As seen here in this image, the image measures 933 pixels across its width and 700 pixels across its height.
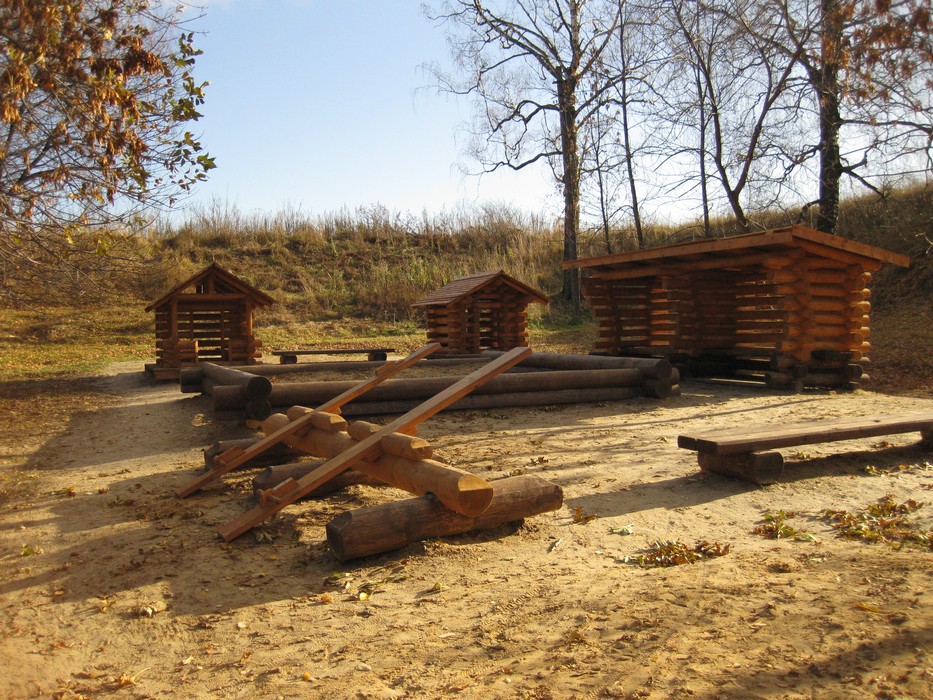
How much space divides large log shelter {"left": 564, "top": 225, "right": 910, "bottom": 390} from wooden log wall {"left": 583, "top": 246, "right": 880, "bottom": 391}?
0.06ft

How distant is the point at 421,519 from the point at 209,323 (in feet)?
39.4

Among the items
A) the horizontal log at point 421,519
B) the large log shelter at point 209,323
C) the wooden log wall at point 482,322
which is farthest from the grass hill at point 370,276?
the horizontal log at point 421,519

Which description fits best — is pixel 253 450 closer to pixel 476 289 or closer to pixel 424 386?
pixel 424 386

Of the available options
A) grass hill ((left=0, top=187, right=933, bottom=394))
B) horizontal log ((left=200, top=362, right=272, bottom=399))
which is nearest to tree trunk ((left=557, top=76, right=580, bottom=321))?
grass hill ((left=0, top=187, right=933, bottom=394))

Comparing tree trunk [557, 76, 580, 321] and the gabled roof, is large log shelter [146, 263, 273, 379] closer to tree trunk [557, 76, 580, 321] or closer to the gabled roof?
the gabled roof

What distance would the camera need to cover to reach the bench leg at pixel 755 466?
6.52 m

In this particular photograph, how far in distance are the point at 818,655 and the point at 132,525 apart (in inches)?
184

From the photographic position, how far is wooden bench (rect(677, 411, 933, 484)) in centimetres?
646

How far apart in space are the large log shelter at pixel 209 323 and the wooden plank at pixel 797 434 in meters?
10.7

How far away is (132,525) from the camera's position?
18.6 ft

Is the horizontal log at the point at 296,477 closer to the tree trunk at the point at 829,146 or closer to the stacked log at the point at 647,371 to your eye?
the stacked log at the point at 647,371

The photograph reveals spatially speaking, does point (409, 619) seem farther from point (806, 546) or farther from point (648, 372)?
point (648, 372)

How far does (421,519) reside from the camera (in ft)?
16.3

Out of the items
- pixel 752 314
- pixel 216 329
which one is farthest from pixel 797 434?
pixel 216 329
